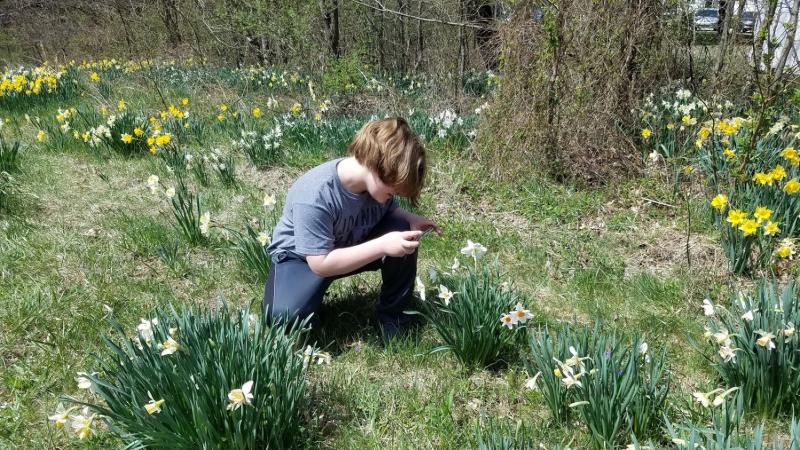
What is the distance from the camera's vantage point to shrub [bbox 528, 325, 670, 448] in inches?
70.1

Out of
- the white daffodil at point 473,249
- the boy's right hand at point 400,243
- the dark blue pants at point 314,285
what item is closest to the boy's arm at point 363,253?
the boy's right hand at point 400,243

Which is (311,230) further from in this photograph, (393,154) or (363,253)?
(393,154)

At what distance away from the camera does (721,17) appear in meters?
5.79

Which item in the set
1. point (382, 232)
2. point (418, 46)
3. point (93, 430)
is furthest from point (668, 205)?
point (418, 46)

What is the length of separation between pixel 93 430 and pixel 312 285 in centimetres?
90

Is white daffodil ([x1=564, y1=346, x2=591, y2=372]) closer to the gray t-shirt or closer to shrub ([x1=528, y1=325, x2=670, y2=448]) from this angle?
shrub ([x1=528, y1=325, x2=670, y2=448])

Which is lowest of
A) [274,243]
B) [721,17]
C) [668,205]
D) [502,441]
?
[668,205]

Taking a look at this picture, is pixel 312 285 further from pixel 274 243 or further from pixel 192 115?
pixel 192 115

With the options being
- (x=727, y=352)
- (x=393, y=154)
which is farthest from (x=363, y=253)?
(x=727, y=352)

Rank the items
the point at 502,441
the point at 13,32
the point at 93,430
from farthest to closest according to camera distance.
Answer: the point at 13,32, the point at 93,430, the point at 502,441

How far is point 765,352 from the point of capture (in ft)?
6.16

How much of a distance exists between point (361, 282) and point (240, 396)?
1603mm

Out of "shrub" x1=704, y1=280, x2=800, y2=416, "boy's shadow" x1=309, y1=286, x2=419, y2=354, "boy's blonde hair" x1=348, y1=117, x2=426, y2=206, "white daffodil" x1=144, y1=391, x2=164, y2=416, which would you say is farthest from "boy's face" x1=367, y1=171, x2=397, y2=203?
"shrub" x1=704, y1=280, x2=800, y2=416

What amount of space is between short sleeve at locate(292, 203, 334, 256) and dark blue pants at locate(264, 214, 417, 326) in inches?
6.8
